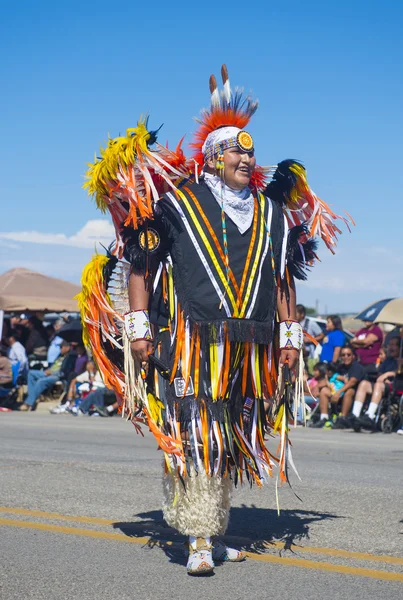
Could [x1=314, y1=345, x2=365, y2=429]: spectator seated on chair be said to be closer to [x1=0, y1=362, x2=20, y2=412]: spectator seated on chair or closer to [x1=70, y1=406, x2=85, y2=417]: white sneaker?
[x1=70, y1=406, x2=85, y2=417]: white sneaker

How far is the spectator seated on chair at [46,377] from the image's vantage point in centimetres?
2011

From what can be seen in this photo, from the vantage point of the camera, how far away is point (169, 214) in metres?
5.29

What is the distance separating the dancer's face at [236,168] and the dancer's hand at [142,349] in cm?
97

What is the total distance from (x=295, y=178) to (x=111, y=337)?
1412mm

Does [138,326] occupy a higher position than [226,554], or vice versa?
[138,326]

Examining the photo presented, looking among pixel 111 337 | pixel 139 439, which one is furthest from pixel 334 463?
pixel 111 337

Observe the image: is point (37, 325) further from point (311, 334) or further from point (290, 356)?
point (290, 356)

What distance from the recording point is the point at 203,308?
5.15m

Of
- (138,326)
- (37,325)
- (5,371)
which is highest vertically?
(37,325)

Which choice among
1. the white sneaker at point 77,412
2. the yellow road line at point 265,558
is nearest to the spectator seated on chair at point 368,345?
the white sneaker at point 77,412

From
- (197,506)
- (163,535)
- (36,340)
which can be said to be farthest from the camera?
(36,340)

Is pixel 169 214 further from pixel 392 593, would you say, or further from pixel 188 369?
pixel 392 593

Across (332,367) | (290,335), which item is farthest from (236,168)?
(332,367)

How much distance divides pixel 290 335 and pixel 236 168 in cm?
96
